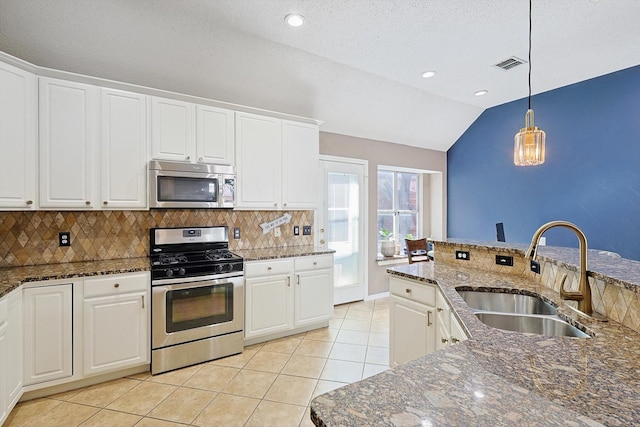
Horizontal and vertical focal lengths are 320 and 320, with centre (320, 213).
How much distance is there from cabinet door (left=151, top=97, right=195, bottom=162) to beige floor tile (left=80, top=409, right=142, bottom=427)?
2057mm

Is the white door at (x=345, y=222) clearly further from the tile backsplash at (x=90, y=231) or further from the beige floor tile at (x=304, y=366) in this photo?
the beige floor tile at (x=304, y=366)

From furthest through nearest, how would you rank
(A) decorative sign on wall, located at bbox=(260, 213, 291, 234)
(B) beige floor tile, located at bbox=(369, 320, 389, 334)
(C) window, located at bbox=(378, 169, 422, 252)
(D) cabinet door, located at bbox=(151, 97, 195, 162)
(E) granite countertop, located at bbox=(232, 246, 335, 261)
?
(C) window, located at bbox=(378, 169, 422, 252)
(A) decorative sign on wall, located at bbox=(260, 213, 291, 234)
(B) beige floor tile, located at bbox=(369, 320, 389, 334)
(E) granite countertop, located at bbox=(232, 246, 335, 261)
(D) cabinet door, located at bbox=(151, 97, 195, 162)

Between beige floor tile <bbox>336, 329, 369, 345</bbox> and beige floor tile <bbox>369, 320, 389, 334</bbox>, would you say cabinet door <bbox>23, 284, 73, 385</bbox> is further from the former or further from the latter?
beige floor tile <bbox>369, 320, 389, 334</bbox>

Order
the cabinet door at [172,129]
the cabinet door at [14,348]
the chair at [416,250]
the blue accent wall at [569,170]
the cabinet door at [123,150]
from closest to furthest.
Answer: the cabinet door at [14,348]
the cabinet door at [123,150]
the cabinet door at [172,129]
the blue accent wall at [569,170]
the chair at [416,250]

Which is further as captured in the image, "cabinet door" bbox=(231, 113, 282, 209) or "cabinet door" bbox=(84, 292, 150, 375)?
"cabinet door" bbox=(231, 113, 282, 209)

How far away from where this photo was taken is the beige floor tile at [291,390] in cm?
238

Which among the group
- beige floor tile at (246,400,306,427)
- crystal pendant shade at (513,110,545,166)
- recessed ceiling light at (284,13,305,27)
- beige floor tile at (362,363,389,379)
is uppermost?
recessed ceiling light at (284,13,305,27)

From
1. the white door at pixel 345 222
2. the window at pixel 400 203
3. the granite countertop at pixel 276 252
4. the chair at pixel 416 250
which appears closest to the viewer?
the granite countertop at pixel 276 252

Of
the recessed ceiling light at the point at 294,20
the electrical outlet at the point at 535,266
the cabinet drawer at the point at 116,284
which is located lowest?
the cabinet drawer at the point at 116,284

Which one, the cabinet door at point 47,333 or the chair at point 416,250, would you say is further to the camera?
the chair at point 416,250

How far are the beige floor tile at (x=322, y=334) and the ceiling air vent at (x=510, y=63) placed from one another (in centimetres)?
346

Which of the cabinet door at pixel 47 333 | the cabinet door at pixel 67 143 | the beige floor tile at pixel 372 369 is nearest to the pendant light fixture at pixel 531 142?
the beige floor tile at pixel 372 369

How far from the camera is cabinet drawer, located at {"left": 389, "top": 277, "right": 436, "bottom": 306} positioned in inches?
85.7

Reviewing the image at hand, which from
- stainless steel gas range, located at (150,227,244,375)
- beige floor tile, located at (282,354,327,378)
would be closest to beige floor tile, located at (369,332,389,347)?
beige floor tile, located at (282,354,327,378)
